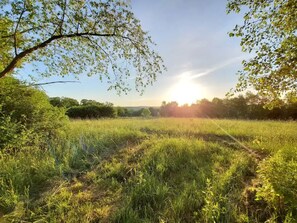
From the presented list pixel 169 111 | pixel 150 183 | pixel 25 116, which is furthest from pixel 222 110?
pixel 150 183

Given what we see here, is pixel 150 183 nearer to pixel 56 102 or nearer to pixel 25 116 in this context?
pixel 25 116

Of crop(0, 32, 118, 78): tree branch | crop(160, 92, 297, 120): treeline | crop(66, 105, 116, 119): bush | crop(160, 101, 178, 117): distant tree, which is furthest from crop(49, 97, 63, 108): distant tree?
crop(160, 101, 178, 117): distant tree

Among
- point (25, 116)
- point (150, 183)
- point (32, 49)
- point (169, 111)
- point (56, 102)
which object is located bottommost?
point (150, 183)

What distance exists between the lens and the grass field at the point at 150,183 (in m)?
3.40

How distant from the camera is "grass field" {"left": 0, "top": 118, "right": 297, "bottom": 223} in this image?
11.1 ft

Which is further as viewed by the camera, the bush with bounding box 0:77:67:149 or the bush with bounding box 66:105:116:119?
the bush with bounding box 66:105:116:119

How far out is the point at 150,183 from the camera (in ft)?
14.8

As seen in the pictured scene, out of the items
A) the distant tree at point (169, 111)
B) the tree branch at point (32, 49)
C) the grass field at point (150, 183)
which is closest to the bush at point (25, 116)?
the grass field at point (150, 183)

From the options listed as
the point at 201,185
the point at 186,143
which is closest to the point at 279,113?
the point at 186,143

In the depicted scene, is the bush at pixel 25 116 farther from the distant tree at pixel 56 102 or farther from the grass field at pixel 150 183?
the distant tree at pixel 56 102

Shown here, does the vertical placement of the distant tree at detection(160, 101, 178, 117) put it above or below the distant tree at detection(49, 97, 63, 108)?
below

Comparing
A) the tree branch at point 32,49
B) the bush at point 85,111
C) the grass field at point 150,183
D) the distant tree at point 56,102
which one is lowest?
the grass field at point 150,183

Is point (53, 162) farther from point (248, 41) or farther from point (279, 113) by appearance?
point (279, 113)

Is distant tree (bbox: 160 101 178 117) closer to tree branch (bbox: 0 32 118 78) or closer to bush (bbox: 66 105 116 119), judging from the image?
bush (bbox: 66 105 116 119)
